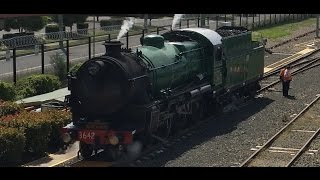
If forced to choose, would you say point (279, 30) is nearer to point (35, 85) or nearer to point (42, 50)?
point (42, 50)

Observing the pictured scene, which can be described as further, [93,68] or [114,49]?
[114,49]

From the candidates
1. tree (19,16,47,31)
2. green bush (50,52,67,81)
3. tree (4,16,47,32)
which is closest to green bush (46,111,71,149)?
green bush (50,52,67,81)

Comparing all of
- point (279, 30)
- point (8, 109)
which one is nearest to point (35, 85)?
point (8, 109)

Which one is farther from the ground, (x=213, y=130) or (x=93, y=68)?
(x=93, y=68)

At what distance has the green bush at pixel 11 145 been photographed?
11359 millimetres

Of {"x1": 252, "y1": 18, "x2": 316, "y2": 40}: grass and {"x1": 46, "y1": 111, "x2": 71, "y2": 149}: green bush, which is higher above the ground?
{"x1": 252, "y1": 18, "x2": 316, "y2": 40}: grass

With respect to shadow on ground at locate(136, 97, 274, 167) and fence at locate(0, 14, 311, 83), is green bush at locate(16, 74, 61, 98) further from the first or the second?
shadow on ground at locate(136, 97, 274, 167)

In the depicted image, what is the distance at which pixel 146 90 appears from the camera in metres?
12.9

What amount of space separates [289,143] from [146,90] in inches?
173

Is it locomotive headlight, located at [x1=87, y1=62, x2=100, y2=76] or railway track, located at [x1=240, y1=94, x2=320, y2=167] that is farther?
Answer: railway track, located at [x1=240, y1=94, x2=320, y2=167]

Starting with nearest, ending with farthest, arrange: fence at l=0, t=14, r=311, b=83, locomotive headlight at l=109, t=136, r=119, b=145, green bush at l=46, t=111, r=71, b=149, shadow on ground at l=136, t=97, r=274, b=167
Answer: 1. locomotive headlight at l=109, t=136, r=119, b=145
2. shadow on ground at l=136, t=97, r=274, b=167
3. green bush at l=46, t=111, r=71, b=149
4. fence at l=0, t=14, r=311, b=83

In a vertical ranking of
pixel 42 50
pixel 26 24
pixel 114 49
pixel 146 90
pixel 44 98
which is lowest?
pixel 44 98

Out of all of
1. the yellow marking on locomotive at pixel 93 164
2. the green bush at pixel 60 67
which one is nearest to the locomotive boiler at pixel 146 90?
the yellow marking on locomotive at pixel 93 164

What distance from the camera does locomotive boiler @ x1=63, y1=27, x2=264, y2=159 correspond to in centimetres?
1210
